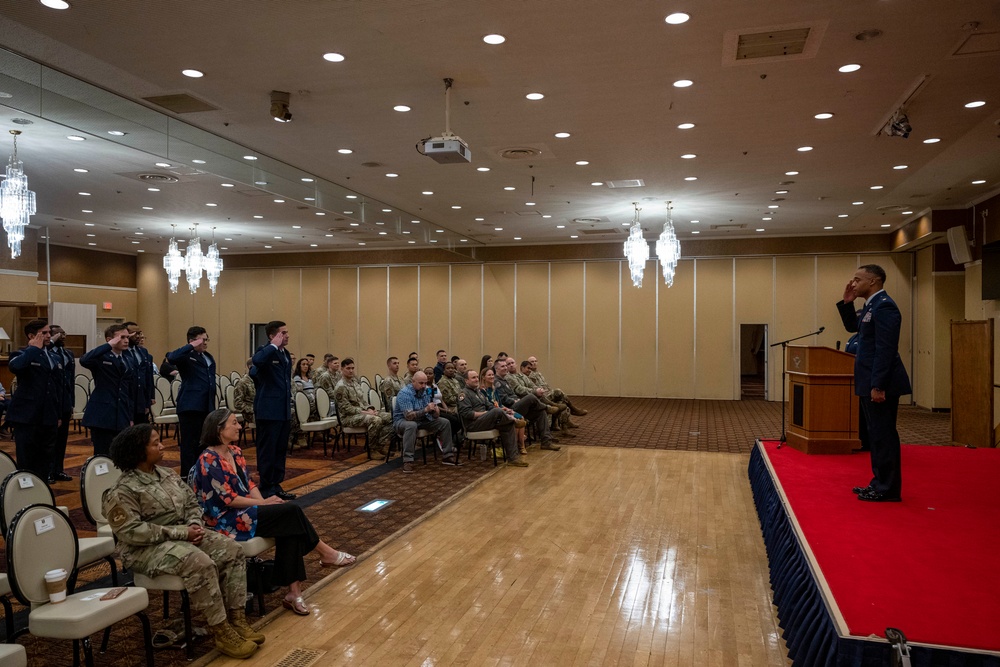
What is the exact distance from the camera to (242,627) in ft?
11.3

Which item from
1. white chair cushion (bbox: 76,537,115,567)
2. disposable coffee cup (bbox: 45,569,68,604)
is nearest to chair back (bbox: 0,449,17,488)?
white chair cushion (bbox: 76,537,115,567)

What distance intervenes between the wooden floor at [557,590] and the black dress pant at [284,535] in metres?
0.23

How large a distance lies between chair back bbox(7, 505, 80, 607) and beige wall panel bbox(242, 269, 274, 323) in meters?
17.7

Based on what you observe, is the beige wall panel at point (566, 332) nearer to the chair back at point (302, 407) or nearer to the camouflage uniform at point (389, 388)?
the camouflage uniform at point (389, 388)

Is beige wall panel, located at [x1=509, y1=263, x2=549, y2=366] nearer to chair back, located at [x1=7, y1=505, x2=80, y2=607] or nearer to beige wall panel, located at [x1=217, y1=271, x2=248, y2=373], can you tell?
beige wall panel, located at [x1=217, y1=271, x2=248, y2=373]

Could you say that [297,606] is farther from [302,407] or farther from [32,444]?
[302,407]

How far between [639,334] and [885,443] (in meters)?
12.8

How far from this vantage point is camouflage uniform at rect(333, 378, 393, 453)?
862cm

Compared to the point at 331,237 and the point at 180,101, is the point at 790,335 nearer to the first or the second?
the point at 331,237

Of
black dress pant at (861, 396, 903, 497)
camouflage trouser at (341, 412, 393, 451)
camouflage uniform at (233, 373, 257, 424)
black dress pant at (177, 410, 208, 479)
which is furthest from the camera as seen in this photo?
camouflage uniform at (233, 373, 257, 424)

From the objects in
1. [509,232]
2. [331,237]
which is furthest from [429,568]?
[331,237]

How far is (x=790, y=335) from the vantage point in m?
16.4

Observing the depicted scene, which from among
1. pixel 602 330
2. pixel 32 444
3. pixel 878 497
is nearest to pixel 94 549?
pixel 32 444

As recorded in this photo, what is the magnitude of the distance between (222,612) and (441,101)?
4.69m
